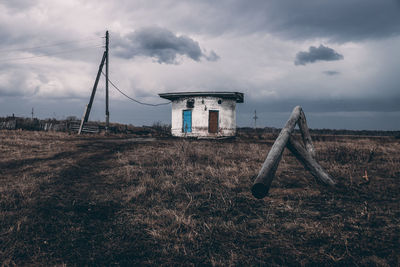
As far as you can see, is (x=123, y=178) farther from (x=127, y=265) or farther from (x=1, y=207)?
(x=127, y=265)

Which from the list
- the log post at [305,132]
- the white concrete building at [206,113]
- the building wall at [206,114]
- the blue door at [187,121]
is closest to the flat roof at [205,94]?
the white concrete building at [206,113]

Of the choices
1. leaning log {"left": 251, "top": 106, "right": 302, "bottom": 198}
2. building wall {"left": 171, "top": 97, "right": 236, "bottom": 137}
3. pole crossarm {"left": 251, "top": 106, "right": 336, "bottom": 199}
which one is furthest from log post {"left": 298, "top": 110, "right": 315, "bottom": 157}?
building wall {"left": 171, "top": 97, "right": 236, "bottom": 137}

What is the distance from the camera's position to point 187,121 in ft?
69.8

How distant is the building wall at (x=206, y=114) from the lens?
67.5ft

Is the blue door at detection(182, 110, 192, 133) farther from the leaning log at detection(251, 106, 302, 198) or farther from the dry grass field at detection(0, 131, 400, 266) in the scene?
the leaning log at detection(251, 106, 302, 198)

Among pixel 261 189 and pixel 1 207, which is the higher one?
pixel 261 189

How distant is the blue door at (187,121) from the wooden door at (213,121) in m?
1.57

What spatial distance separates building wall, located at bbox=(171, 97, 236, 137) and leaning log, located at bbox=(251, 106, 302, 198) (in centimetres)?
1513

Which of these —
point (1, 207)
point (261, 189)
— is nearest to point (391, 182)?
point (261, 189)

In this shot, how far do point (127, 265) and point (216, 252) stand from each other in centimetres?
100

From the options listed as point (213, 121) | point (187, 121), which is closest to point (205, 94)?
point (213, 121)

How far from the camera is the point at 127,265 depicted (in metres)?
2.82

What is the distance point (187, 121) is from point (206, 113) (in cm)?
179

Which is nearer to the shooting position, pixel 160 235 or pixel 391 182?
pixel 160 235
